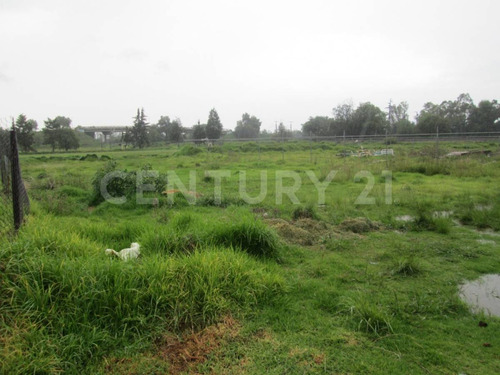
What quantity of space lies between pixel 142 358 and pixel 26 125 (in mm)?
32925

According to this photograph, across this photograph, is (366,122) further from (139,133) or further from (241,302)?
(241,302)

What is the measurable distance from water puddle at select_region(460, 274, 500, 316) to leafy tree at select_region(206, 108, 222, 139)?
49.2 meters

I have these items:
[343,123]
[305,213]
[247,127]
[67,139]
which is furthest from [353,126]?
[305,213]

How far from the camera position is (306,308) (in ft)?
10.6

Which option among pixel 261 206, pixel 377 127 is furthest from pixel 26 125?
pixel 377 127

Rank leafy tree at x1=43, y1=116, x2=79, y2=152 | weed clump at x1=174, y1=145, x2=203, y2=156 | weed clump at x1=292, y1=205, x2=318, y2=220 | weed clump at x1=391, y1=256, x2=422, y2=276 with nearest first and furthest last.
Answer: weed clump at x1=391, y1=256, x2=422, y2=276 < weed clump at x1=292, y1=205, x2=318, y2=220 < weed clump at x1=174, y1=145, x2=203, y2=156 < leafy tree at x1=43, y1=116, x2=79, y2=152

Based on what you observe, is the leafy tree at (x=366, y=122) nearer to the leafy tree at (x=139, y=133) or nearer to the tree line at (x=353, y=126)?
the tree line at (x=353, y=126)

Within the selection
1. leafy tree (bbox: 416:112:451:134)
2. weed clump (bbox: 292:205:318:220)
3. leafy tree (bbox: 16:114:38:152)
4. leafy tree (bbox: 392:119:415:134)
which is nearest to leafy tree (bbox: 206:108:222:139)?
leafy tree (bbox: 16:114:38:152)

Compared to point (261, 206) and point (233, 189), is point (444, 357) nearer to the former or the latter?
point (261, 206)

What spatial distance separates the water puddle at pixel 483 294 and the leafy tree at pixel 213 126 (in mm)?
49204

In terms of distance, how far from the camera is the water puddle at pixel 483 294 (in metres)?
3.27

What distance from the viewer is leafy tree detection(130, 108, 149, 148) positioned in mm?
46875

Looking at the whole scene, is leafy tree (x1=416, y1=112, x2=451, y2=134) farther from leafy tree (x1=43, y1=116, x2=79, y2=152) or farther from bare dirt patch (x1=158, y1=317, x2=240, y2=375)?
bare dirt patch (x1=158, y1=317, x2=240, y2=375)

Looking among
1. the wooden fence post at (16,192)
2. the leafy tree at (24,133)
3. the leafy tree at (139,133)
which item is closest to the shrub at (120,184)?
the wooden fence post at (16,192)
